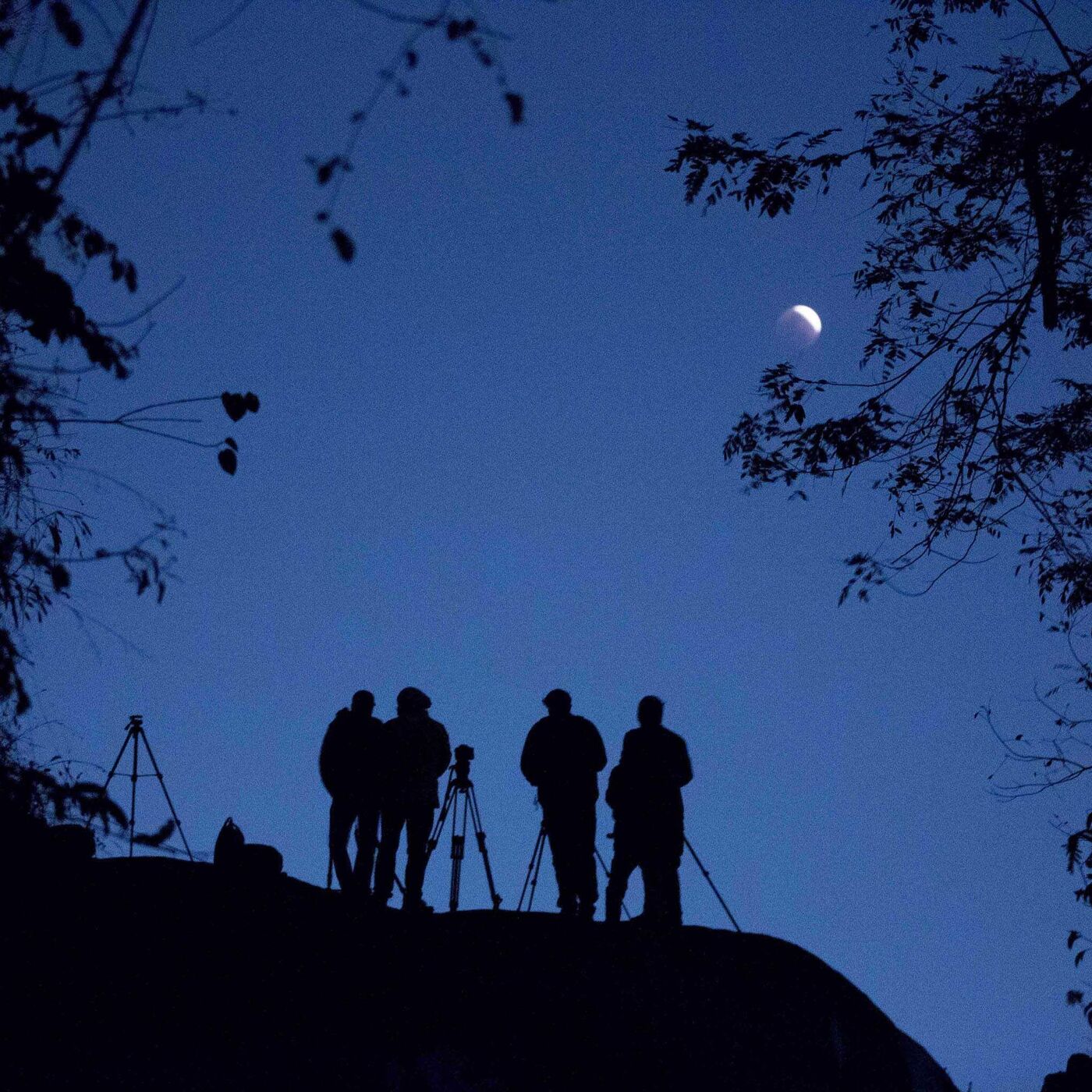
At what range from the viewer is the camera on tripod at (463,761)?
11.9 meters

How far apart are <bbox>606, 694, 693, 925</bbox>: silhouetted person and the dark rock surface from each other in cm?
36

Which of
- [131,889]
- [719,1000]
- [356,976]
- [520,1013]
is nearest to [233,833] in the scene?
[131,889]

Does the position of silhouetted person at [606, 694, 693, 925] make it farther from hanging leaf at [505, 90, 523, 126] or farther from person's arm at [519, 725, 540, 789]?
hanging leaf at [505, 90, 523, 126]

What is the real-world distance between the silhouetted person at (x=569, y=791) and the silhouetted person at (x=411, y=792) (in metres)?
0.69

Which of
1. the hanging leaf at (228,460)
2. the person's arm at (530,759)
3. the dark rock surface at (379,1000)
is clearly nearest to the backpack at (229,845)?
the dark rock surface at (379,1000)

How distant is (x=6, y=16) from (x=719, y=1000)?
24.9 feet

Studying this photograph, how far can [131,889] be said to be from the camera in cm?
901

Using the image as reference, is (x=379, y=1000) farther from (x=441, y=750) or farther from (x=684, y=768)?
(x=684, y=768)

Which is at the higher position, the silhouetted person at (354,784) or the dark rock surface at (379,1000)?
the silhouetted person at (354,784)

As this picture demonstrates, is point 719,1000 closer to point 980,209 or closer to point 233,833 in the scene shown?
point 233,833

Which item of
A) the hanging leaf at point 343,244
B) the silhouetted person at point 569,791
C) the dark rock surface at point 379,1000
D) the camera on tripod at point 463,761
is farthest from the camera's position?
the camera on tripod at point 463,761

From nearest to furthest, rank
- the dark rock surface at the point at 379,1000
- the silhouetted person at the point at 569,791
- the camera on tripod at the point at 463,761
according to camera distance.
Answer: the dark rock surface at the point at 379,1000
the silhouetted person at the point at 569,791
the camera on tripod at the point at 463,761

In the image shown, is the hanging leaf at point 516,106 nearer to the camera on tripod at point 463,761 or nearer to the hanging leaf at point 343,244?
the hanging leaf at point 343,244

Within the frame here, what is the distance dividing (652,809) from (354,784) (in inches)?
87.0
